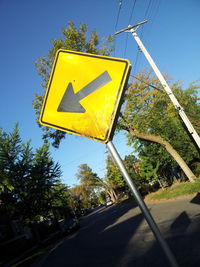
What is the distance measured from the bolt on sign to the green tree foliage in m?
18.6

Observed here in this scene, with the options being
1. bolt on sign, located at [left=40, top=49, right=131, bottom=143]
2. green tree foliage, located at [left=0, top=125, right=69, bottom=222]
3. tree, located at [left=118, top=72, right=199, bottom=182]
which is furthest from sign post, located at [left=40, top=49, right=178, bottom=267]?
green tree foliage, located at [left=0, top=125, right=69, bottom=222]

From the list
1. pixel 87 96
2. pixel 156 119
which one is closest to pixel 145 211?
pixel 87 96

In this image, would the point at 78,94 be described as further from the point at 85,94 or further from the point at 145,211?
the point at 145,211

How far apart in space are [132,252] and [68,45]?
15.1 meters

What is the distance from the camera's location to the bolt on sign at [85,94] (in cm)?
146

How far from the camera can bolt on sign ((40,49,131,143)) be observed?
1461 mm

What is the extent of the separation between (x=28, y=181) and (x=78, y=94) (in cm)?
2023

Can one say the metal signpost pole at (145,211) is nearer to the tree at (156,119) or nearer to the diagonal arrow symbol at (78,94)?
the diagonal arrow symbol at (78,94)

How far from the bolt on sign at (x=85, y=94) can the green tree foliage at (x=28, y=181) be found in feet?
60.9

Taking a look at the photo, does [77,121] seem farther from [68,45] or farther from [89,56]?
[68,45]

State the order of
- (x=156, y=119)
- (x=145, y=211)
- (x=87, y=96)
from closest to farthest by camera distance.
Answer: (x=145, y=211) → (x=87, y=96) → (x=156, y=119)

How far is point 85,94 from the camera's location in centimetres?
159

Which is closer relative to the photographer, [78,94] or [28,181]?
[78,94]

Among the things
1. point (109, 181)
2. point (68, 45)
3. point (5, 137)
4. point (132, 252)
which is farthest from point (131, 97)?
point (109, 181)
